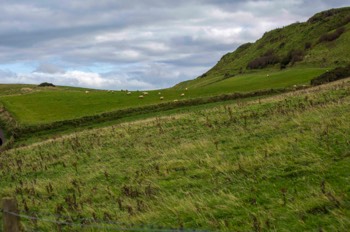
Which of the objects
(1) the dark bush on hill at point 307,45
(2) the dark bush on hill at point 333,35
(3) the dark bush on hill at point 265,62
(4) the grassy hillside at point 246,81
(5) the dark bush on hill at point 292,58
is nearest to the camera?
(4) the grassy hillside at point 246,81

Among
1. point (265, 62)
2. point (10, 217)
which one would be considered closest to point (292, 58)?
point (265, 62)

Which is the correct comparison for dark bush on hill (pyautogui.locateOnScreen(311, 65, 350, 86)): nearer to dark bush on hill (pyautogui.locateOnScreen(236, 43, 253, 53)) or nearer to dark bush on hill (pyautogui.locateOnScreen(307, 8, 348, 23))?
dark bush on hill (pyautogui.locateOnScreen(307, 8, 348, 23))

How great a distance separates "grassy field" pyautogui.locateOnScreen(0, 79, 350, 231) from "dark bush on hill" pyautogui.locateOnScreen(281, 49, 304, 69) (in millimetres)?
91071

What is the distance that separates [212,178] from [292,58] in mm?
105300

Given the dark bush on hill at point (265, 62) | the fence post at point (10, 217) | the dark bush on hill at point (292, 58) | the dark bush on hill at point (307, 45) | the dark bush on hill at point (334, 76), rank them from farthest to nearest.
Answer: the dark bush on hill at point (265, 62) → the dark bush on hill at point (307, 45) → the dark bush on hill at point (292, 58) → the dark bush on hill at point (334, 76) → the fence post at point (10, 217)

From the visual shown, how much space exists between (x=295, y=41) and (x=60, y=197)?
428 ft

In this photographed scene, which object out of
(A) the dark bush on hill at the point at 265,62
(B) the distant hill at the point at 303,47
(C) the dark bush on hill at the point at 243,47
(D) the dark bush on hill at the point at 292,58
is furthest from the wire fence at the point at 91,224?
(C) the dark bush on hill at the point at 243,47

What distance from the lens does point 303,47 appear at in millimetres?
123000

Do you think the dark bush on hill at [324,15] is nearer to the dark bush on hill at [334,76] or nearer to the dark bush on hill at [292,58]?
the dark bush on hill at [292,58]

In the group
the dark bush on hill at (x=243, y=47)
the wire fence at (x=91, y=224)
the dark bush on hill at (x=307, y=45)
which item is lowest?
the wire fence at (x=91, y=224)

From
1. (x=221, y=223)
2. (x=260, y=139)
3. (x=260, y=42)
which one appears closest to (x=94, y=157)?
(x=260, y=139)

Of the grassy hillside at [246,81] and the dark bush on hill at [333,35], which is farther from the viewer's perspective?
the dark bush on hill at [333,35]

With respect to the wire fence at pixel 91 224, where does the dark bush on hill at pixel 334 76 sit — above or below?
above

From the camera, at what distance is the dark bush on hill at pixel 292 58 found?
110 m
